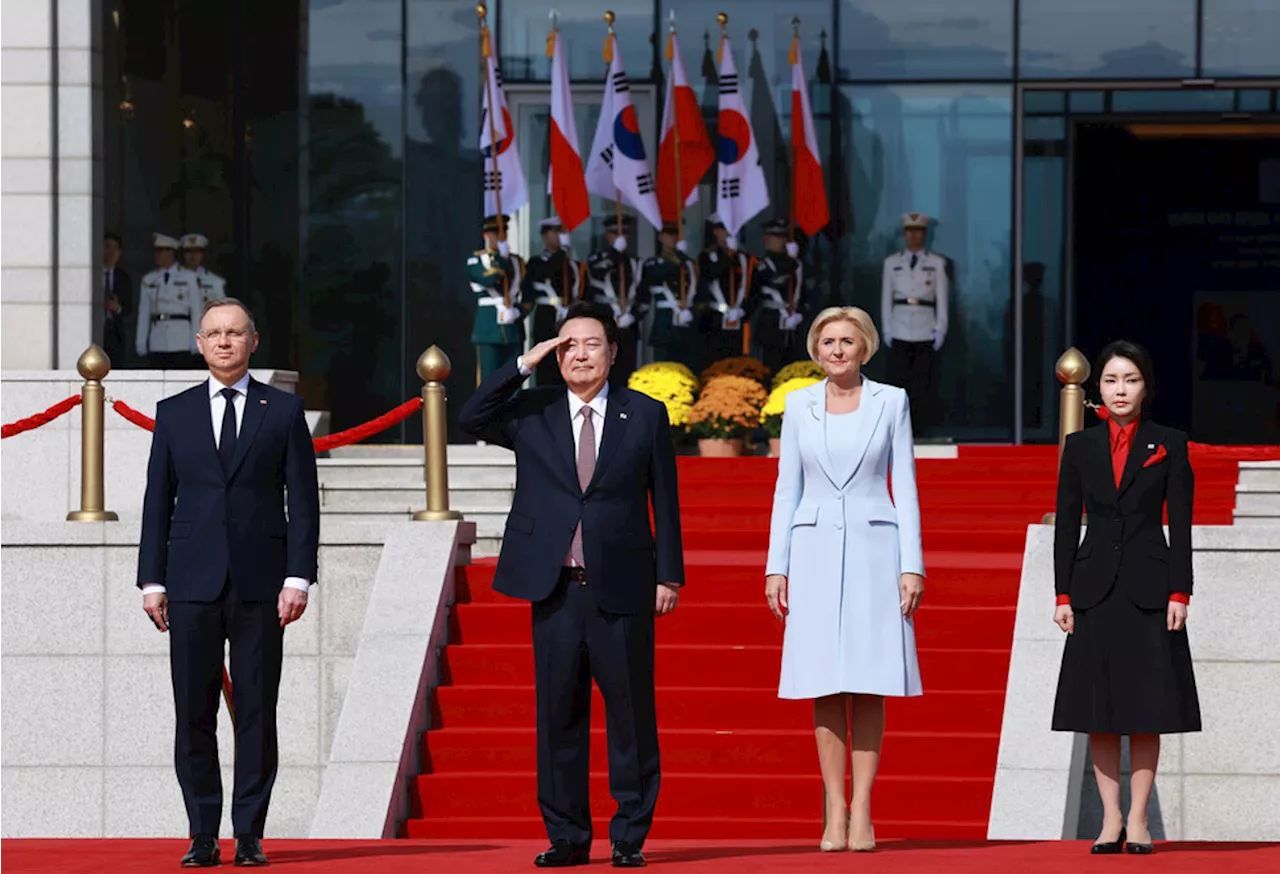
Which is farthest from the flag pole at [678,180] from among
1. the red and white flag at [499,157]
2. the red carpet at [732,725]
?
the red carpet at [732,725]

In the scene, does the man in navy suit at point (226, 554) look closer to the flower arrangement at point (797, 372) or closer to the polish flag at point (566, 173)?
the flower arrangement at point (797, 372)

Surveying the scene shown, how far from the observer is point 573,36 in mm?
24875

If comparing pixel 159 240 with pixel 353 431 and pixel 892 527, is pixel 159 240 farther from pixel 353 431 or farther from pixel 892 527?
pixel 892 527

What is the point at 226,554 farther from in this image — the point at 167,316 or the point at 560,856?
the point at 167,316

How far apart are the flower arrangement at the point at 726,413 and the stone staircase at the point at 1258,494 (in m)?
4.13

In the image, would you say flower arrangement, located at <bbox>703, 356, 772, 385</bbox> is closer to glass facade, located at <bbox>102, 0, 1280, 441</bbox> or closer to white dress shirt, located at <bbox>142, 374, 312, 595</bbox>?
glass facade, located at <bbox>102, 0, 1280, 441</bbox>

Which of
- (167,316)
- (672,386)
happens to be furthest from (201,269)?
(672,386)

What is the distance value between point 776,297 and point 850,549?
14531 mm

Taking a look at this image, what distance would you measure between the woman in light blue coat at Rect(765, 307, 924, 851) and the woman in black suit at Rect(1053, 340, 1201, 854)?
0.75m

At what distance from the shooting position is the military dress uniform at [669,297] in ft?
75.1

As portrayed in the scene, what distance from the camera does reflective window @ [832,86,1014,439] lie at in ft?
80.9

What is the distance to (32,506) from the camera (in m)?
17.8

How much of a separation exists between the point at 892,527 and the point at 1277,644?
181 inches

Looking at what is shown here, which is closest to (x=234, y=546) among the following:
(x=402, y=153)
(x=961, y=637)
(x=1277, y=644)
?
(x=961, y=637)
